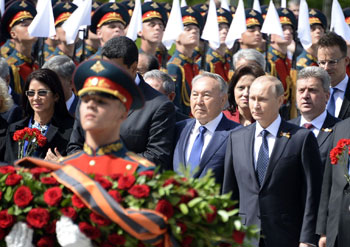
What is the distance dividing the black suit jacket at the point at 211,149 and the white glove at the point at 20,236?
8.73 feet

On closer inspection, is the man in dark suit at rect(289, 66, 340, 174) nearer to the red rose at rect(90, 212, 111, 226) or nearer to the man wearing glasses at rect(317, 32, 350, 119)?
the man wearing glasses at rect(317, 32, 350, 119)

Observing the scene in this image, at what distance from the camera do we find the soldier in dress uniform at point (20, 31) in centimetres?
1212

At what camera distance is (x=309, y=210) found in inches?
274

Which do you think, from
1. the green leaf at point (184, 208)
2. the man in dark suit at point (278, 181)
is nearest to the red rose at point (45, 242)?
the green leaf at point (184, 208)

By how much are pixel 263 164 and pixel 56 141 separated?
1.76m

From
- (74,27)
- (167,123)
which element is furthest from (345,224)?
(74,27)

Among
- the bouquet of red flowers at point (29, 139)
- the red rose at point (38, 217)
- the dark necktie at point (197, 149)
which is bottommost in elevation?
→ the bouquet of red flowers at point (29, 139)

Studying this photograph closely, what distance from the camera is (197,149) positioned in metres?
7.67

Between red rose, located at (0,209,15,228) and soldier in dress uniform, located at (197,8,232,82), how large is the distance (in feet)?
30.6

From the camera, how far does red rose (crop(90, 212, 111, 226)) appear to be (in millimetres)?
4785

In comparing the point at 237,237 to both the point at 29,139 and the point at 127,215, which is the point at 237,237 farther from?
the point at 29,139

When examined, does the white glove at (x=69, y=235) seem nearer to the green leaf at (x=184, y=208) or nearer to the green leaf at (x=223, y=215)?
the green leaf at (x=184, y=208)

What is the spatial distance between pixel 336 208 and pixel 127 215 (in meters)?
3.06

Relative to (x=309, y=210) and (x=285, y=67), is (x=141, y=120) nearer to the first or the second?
(x=309, y=210)
